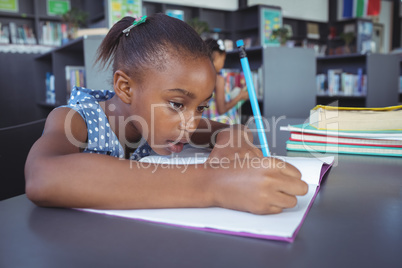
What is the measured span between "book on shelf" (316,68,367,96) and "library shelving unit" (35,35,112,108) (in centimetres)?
322

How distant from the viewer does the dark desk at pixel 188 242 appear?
288 mm

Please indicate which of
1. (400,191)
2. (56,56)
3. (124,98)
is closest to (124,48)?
(124,98)

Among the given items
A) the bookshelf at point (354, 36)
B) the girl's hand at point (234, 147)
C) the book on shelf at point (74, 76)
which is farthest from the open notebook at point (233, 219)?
the bookshelf at point (354, 36)

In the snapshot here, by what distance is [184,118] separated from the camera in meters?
0.70

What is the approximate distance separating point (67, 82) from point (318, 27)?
23.3ft

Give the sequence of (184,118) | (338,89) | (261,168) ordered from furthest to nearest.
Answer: (338,89)
(184,118)
(261,168)

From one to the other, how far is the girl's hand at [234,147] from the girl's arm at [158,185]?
5.7 inches

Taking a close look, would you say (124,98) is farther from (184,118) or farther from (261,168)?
(261,168)

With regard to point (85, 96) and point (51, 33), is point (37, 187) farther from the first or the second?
point (51, 33)

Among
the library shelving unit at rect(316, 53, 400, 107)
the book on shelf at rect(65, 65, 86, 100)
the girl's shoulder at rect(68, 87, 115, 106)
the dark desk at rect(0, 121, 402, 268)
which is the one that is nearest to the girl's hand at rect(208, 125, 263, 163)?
the dark desk at rect(0, 121, 402, 268)

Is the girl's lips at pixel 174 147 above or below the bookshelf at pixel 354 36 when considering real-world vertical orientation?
below

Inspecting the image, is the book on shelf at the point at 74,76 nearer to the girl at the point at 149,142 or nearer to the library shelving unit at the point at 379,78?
the girl at the point at 149,142

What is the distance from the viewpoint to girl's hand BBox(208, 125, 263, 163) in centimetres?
64

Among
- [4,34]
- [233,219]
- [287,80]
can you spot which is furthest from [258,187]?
[4,34]
